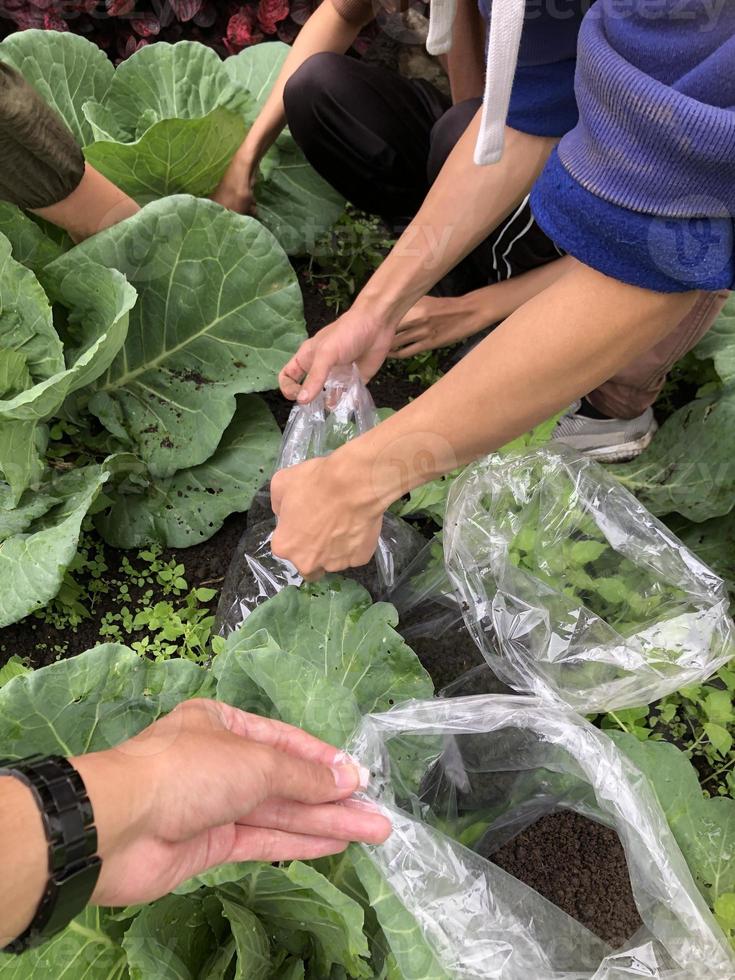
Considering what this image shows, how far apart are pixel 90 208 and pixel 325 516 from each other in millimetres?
753

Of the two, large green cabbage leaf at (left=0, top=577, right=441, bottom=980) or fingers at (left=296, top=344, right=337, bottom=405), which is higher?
fingers at (left=296, top=344, right=337, bottom=405)

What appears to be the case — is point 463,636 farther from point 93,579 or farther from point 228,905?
point 93,579

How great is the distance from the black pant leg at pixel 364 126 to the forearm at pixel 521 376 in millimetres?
909

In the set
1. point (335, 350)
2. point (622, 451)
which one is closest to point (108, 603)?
point (335, 350)

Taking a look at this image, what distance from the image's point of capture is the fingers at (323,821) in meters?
0.84

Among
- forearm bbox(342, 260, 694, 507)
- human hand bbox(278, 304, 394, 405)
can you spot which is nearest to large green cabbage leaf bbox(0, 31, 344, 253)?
human hand bbox(278, 304, 394, 405)

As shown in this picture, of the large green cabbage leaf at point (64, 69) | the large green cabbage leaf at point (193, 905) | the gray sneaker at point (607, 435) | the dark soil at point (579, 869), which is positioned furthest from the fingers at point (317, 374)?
the large green cabbage leaf at point (64, 69)

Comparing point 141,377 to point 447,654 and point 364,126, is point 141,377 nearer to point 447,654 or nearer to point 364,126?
point 364,126

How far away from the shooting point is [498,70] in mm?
745

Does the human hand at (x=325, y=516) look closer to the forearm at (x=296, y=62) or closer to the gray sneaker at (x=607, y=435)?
the gray sneaker at (x=607, y=435)

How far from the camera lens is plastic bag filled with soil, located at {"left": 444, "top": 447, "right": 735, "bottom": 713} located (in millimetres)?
1103

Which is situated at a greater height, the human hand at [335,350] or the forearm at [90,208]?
the forearm at [90,208]

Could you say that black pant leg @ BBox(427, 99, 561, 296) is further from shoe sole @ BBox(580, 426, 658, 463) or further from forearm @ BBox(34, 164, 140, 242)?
forearm @ BBox(34, 164, 140, 242)

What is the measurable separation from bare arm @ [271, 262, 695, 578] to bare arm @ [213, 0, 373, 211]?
0.85 meters
